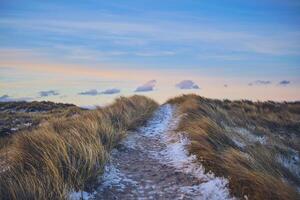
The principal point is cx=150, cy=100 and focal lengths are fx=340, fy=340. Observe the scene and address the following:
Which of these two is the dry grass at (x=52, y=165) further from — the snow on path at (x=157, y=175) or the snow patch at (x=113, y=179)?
the snow on path at (x=157, y=175)

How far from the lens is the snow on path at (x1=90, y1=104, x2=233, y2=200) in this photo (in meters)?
6.77

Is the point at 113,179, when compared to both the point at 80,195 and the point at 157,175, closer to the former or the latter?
the point at 157,175

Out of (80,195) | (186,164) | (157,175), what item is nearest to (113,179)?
A: (157,175)

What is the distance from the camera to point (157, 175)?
7.97 meters

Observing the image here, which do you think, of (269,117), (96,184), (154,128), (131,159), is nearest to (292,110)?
(269,117)

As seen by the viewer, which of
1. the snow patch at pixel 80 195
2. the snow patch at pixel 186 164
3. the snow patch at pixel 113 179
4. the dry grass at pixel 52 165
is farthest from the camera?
the snow patch at pixel 113 179

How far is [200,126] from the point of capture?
1156 cm

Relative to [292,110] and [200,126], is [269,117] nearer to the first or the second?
[292,110]

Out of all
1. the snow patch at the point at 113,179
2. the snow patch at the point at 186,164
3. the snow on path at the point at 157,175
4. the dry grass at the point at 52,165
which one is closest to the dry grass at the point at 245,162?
the snow patch at the point at 186,164

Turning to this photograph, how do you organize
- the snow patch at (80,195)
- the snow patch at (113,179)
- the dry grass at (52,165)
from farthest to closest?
the snow patch at (113,179) < the snow patch at (80,195) < the dry grass at (52,165)

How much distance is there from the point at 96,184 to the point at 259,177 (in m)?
3.25

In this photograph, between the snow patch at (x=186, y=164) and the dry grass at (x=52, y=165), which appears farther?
the snow patch at (x=186, y=164)

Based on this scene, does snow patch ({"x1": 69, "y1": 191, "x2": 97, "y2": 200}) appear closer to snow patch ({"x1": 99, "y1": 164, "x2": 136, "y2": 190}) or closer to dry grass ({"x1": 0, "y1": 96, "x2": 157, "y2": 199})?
dry grass ({"x1": 0, "y1": 96, "x2": 157, "y2": 199})

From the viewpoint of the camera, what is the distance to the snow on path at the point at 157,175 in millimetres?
6773
